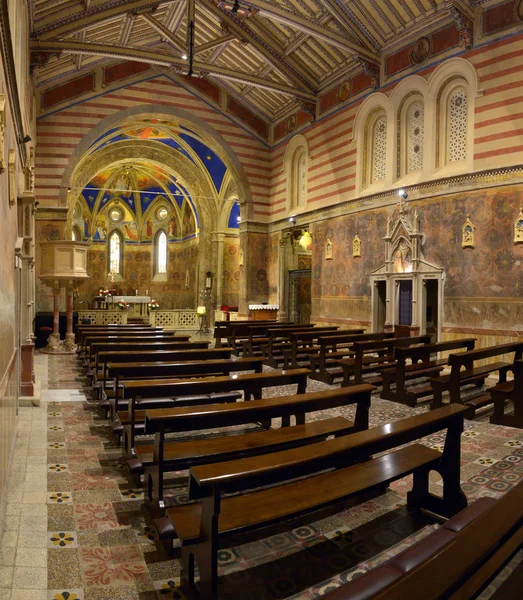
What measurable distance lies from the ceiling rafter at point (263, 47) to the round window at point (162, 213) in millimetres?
17816

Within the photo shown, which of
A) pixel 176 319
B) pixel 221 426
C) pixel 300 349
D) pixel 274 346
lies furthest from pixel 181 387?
pixel 176 319

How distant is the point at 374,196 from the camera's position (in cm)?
1394

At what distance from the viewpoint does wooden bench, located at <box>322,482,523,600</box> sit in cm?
151

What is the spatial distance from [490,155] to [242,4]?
7.26 m

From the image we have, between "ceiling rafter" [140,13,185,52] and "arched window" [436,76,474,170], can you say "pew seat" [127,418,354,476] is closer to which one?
"arched window" [436,76,474,170]

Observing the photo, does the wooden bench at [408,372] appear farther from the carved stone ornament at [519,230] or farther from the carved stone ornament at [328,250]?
the carved stone ornament at [328,250]

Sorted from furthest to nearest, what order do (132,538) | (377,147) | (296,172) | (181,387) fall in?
1. (296,172)
2. (377,147)
3. (181,387)
4. (132,538)

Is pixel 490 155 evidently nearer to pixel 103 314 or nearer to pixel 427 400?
pixel 427 400

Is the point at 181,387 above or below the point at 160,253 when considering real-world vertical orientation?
below

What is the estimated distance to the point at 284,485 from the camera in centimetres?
295

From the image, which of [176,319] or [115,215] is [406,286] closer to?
[176,319]

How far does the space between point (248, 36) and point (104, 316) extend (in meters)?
11.3

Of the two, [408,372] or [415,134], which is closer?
[408,372]

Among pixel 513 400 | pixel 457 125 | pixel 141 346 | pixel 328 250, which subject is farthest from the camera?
pixel 328 250
